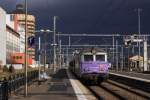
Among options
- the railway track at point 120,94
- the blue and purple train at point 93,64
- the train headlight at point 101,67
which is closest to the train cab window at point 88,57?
the blue and purple train at point 93,64

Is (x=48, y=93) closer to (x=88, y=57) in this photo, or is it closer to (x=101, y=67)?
(x=101, y=67)

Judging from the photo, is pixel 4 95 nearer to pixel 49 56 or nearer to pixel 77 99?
pixel 77 99

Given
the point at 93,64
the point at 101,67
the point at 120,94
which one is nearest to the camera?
the point at 120,94

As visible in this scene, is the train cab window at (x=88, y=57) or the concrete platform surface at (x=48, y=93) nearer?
the concrete platform surface at (x=48, y=93)

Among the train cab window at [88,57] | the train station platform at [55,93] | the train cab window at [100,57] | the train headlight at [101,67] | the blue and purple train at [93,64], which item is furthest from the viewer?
the train cab window at [88,57]

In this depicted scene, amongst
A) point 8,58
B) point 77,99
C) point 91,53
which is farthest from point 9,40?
point 77,99

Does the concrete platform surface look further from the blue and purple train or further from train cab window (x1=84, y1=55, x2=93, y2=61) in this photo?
train cab window (x1=84, y1=55, x2=93, y2=61)

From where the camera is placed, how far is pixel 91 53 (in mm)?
46750

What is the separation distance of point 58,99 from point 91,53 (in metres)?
19.7

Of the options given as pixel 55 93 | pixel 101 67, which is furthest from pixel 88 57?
pixel 55 93

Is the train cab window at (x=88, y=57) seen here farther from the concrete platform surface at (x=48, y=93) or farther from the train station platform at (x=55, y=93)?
the concrete platform surface at (x=48, y=93)

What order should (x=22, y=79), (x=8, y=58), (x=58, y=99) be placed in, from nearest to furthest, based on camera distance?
(x=58, y=99) → (x=22, y=79) → (x=8, y=58)

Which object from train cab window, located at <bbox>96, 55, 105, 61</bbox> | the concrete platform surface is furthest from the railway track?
train cab window, located at <bbox>96, 55, 105, 61</bbox>

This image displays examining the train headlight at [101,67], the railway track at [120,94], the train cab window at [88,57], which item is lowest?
the railway track at [120,94]
